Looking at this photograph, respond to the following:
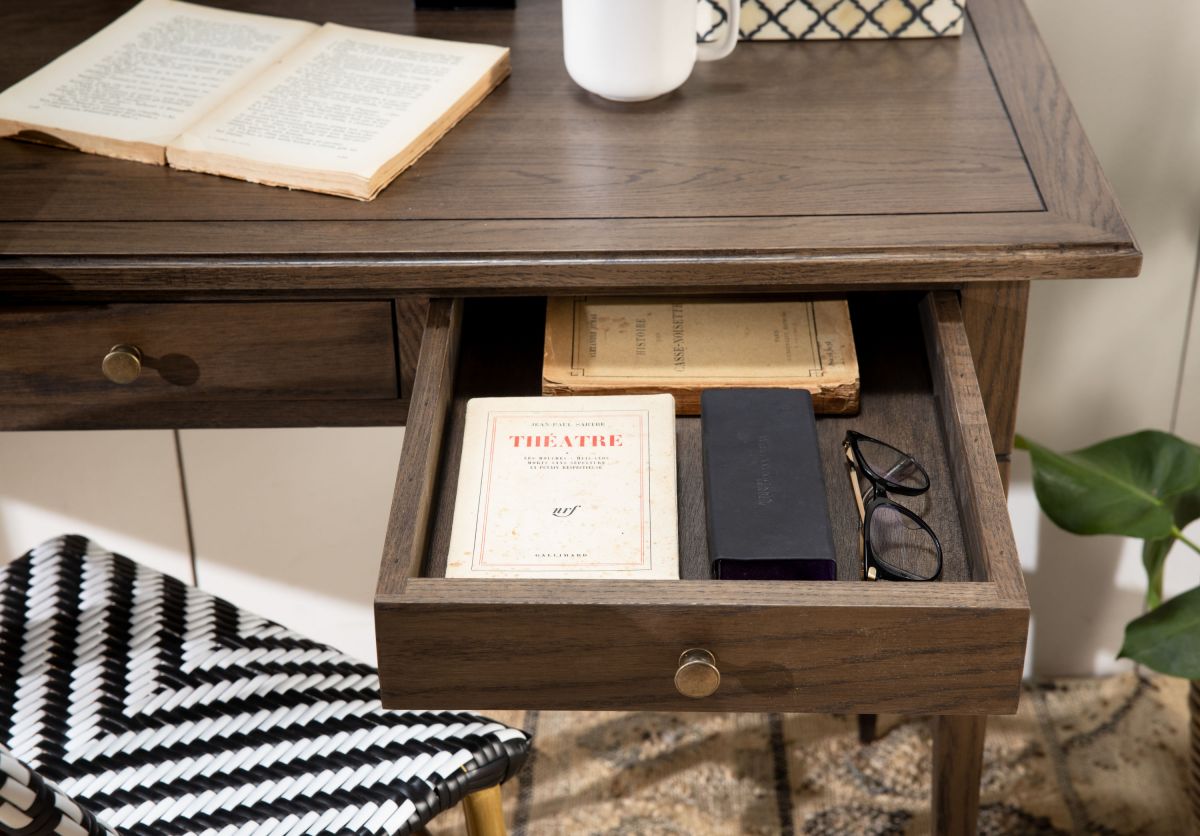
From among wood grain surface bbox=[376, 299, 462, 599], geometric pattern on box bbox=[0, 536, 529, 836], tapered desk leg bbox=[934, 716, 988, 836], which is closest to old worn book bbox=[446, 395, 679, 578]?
wood grain surface bbox=[376, 299, 462, 599]

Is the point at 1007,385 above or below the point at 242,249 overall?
below

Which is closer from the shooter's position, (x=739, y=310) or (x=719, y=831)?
(x=739, y=310)

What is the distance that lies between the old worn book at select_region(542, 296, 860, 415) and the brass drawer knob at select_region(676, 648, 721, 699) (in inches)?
8.7

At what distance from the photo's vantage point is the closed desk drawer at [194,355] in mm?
827

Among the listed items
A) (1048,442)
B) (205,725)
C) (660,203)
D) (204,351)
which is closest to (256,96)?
(204,351)

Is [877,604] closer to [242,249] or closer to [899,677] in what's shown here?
[899,677]

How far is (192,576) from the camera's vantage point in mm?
1532

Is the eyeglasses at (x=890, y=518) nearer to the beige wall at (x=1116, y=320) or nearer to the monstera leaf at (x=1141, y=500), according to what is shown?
the monstera leaf at (x=1141, y=500)

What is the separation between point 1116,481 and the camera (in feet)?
3.76

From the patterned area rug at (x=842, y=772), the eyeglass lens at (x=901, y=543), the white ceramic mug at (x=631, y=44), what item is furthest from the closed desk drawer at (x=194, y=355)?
the patterned area rug at (x=842, y=772)

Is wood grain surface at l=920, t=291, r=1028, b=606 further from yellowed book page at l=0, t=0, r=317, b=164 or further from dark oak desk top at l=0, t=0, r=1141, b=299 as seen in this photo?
yellowed book page at l=0, t=0, r=317, b=164

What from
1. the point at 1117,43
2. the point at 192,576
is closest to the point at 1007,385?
the point at 1117,43

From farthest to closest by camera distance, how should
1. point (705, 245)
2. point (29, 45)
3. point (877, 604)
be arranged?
point (29, 45)
point (705, 245)
point (877, 604)

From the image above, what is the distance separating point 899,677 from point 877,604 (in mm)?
53
